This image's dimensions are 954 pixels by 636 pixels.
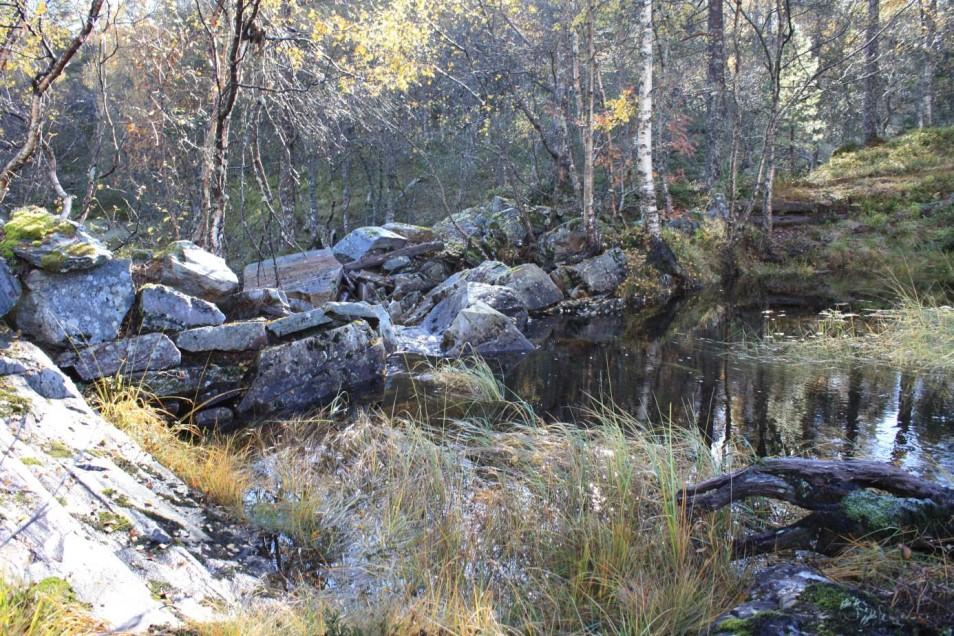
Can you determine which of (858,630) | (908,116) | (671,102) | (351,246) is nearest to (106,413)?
(858,630)

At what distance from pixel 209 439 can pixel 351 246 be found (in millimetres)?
9560

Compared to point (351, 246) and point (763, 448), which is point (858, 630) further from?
point (351, 246)

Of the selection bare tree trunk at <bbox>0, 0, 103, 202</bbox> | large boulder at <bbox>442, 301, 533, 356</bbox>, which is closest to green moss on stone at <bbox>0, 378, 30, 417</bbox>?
bare tree trunk at <bbox>0, 0, 103, 202</bbox>

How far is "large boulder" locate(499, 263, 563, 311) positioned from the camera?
502 inches

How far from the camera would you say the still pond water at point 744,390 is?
18.1 ft

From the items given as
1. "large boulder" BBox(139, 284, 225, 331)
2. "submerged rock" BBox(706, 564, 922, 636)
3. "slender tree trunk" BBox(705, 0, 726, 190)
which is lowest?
"submerged rock" BBox(706, 564, 922, 636)

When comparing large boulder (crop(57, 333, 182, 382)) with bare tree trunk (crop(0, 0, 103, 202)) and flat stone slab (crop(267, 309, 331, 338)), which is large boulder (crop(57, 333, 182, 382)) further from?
bare tree trunk (crop(0, 0, 103, 202))

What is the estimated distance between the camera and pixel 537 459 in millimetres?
4719

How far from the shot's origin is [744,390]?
725 cm

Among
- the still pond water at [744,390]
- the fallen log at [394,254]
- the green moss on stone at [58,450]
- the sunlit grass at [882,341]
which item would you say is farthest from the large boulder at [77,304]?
the sunlit grass at [882,341]

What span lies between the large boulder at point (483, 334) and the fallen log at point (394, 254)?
5.11 m

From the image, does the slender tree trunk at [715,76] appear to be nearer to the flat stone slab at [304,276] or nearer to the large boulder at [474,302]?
the large boulder at [474,302]

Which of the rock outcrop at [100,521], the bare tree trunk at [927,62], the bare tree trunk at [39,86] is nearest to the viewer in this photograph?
the rock outcrop at [100,521]

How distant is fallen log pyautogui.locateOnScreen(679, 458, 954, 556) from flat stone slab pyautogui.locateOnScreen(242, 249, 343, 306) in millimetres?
9945
